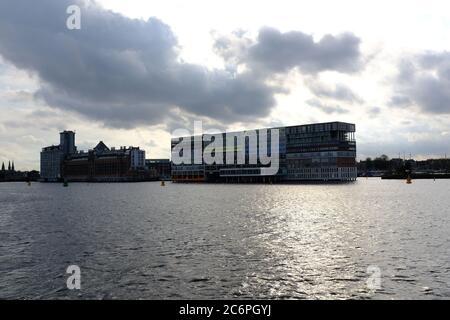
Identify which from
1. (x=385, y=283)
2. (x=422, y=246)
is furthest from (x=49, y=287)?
(x=422, y=246)

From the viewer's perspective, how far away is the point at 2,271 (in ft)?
95.3

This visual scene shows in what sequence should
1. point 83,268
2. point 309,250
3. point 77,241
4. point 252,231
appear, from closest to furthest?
1. point 83,268
2. point 309,250
3. point 77,241
4. point 252,231

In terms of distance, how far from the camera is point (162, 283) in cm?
2544

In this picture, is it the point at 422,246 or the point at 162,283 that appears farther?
the point at 422,246

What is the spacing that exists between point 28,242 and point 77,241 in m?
4.88

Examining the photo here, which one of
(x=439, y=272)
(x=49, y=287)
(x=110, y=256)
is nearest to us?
(x=49, y=287)

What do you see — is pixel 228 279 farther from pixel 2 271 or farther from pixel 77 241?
pixel 77 241

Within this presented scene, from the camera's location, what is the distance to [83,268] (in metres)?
29.6
